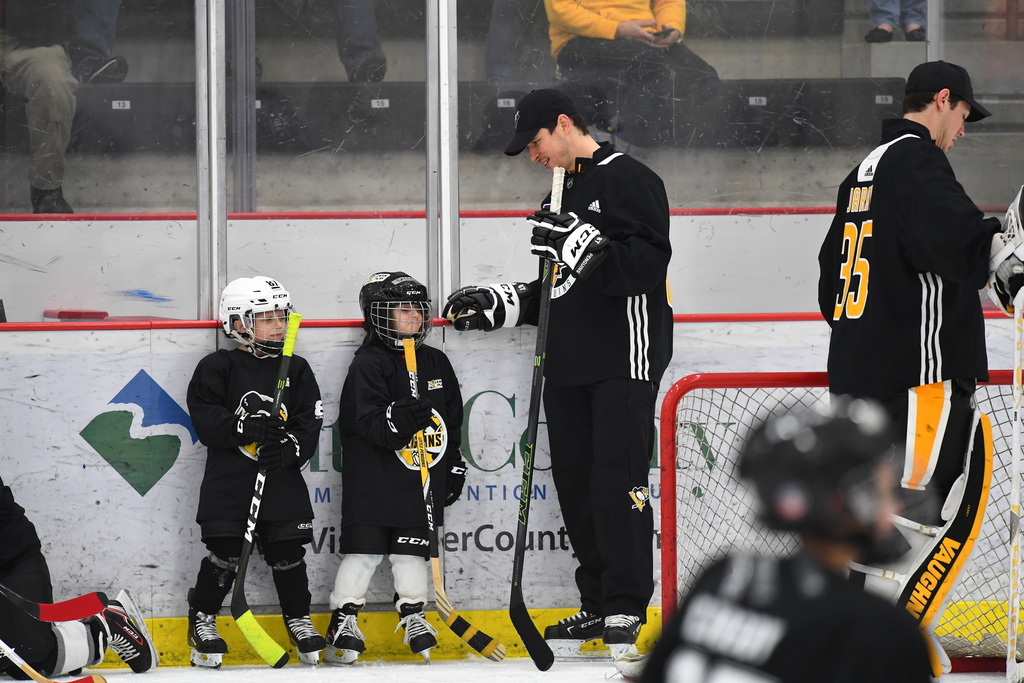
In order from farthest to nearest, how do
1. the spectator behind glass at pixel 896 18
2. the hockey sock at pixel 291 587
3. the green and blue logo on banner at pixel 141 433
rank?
the spectator behind glass at pixel 896 18 → the green and blue logo on banner at pixel 141 433 → the hockey sock at pixel 291 587

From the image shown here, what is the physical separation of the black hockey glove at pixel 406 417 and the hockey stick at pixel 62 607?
857 millimetres

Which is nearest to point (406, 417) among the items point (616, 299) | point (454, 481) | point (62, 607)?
point (454, 481)

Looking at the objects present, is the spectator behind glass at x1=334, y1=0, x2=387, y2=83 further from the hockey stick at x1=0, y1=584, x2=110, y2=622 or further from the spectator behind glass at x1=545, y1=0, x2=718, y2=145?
the hockey stick at x1=0, y1=584, x2=110, y2=622

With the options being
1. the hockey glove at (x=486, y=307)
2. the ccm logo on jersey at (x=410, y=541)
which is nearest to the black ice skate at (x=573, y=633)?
the ccm logo on jersey at (x=410, y=541)

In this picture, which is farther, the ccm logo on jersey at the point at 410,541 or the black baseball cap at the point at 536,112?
the ccm logo on jersey at the point at 410,541

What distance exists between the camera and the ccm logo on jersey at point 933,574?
90.8 inches

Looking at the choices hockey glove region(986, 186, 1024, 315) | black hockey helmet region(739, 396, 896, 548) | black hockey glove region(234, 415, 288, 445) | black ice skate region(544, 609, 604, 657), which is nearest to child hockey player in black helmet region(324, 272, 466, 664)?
black hockey glove region(234, 415, 288, 445)

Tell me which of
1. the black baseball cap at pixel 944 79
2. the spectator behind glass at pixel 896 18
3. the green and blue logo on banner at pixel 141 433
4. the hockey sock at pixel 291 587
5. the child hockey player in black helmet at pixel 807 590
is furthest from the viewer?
the spectator behind glass at pixel 896 18

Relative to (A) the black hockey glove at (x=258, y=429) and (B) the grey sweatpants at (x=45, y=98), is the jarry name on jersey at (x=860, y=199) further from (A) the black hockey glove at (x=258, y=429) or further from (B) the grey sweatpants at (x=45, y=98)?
(B) the grey sweatpants at (x=45, y=98)

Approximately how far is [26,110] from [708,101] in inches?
86.9

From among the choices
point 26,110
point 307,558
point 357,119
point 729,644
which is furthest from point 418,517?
point 729,644

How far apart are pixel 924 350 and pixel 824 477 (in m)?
1.35

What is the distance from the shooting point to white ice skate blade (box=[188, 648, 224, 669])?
3.16 meters

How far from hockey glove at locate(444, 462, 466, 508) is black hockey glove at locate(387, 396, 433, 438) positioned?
0.20 meters
